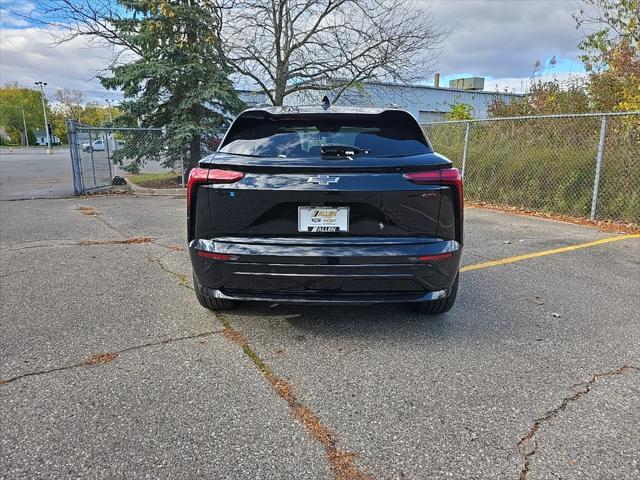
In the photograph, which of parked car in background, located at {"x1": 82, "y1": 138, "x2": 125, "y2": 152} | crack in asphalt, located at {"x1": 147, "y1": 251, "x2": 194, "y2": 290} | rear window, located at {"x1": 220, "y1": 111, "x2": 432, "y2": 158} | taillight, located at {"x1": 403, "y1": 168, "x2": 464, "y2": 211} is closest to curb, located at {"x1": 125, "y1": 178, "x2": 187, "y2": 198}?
parked car in background, located at {"x1": 82, "y1": 138, "x2": 125, "y2": 152}

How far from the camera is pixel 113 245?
20.0ft

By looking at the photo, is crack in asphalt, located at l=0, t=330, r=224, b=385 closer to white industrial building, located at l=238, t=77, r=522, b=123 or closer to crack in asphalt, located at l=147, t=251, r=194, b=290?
crack in asphalt, located at l=147, t=251, r=194, b=290

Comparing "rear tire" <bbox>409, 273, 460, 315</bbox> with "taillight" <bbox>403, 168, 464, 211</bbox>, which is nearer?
"taillight" <bbox>403, 168, 464, 211</bbox>

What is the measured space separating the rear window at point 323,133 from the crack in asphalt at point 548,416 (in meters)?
1.77

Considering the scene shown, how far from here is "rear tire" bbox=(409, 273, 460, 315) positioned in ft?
11.1

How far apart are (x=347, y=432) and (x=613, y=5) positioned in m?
11.4

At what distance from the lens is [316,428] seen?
2.20 meters

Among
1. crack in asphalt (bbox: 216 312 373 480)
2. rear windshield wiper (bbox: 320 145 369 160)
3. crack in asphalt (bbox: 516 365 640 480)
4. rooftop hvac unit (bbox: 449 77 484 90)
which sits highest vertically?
rooftop hvac unit (bbox: 449 77 484 90)

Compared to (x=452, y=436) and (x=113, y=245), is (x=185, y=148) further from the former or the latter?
(x=452, y=436)

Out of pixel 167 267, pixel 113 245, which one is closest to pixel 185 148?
pixel 113 245

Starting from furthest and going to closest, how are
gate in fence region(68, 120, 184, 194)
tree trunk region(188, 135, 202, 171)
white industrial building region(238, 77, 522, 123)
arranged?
white industrial building region(238, 77, 522, 123) → tree trunk region(188, 135, 202, 171) → gate in fence region(68, 120, 184, 194)

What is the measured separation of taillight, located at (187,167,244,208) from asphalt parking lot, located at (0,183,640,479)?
45.4 inches

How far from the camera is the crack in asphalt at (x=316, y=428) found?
6.25ft

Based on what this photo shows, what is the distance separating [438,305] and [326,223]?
125cm
